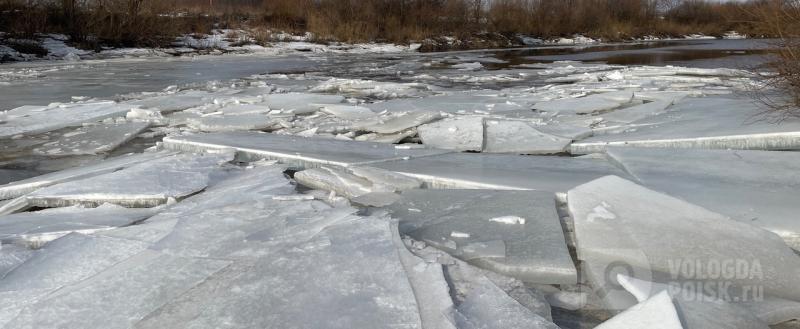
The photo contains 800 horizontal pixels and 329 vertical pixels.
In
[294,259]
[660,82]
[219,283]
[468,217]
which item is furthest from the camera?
[660,82]

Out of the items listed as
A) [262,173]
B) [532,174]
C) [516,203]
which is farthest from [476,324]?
[262,173]

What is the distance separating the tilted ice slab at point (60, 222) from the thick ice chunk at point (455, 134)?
1.49 meters

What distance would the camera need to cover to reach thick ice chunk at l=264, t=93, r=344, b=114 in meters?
4.04

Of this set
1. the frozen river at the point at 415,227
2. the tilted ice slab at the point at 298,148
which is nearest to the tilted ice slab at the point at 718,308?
the frozen river at the point at 415,227

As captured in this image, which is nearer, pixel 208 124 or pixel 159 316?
pixel 159 316

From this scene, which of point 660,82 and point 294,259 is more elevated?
point 660,82

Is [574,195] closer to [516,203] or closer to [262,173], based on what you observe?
[516,203]

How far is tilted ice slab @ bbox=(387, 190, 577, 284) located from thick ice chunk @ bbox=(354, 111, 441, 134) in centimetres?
133

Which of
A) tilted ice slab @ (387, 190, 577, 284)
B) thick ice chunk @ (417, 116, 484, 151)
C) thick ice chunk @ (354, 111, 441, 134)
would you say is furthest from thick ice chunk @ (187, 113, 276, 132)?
tilted ice slab @ (387, 190, 577, 284)

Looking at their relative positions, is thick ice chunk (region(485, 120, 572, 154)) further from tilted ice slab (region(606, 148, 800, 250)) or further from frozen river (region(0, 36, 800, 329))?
tilted ice slab (region(606, 148, 800, 250))

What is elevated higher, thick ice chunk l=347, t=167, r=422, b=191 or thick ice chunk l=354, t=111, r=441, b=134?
thick ice chunk l=354, t=111, r=441, b=134

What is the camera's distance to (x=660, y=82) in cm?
559

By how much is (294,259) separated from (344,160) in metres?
1.05

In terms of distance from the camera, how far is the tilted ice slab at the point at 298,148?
2301mm
